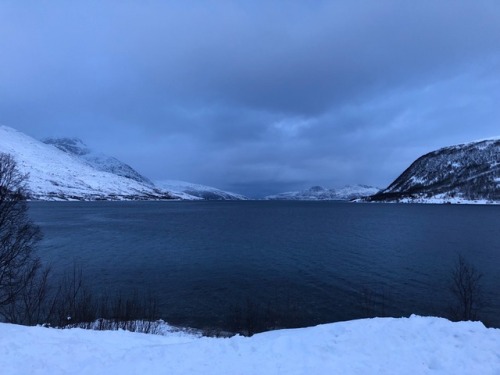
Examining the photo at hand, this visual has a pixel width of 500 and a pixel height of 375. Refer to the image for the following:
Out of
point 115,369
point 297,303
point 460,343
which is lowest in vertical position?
point 297,303

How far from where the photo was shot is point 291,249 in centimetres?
6706

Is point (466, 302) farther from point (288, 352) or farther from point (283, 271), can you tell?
point (283, 271)

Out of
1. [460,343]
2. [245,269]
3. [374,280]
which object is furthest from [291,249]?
[460,343]

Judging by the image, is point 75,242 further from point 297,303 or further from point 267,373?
point 267,373

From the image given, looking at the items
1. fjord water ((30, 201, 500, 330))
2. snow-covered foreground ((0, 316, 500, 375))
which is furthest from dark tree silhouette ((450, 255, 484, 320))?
Answer: snow-covered foreground ((0, 316, 500, 375))

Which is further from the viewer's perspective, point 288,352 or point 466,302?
point 466,302

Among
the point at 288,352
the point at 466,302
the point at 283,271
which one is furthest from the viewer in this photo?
the point at 283,271

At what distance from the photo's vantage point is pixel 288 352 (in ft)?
45.8

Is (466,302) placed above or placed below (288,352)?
below

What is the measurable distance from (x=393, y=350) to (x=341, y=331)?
2.64 m

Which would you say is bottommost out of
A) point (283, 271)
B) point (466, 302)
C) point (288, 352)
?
point (283, 271)

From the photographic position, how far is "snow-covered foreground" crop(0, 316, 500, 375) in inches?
495

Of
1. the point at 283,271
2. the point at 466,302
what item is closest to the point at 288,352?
the point at 466,302

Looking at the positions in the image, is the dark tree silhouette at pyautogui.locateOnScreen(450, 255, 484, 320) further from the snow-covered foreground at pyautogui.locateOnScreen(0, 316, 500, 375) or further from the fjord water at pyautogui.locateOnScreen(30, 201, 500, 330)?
the snow-covered foreground at pyautogui.locateOnScreen(0, 316, 500, 375)
